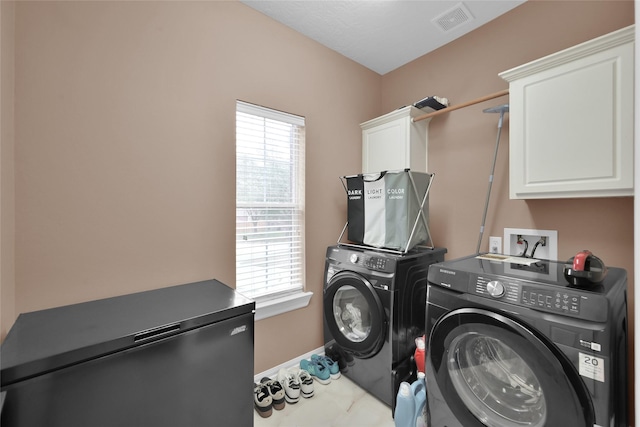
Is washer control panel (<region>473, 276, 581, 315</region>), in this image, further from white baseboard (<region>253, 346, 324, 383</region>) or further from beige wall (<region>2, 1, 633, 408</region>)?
white baseboard (<region>253, 346, 324, 383</region>)

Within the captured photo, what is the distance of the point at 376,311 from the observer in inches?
72.6

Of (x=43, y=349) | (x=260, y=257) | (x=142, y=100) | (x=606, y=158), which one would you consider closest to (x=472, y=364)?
(x=606, y=158)

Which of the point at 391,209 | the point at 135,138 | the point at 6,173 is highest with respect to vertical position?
the point at 135,138

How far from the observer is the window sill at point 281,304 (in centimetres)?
202

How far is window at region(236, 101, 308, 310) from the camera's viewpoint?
2.00 metres

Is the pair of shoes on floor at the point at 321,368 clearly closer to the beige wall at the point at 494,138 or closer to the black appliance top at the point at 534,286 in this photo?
the black appliance top at the point at 534,286

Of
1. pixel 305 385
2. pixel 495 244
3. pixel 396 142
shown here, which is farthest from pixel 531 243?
pixel 305 385

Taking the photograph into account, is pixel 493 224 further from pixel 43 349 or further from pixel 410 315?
Answer: pixel 43 349

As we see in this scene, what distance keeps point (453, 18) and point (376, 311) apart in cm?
218

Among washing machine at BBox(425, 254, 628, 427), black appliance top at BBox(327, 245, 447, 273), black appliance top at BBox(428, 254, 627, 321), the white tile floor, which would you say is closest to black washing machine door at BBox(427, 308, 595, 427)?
washing machine at BBox(425, 254, 628, 427)

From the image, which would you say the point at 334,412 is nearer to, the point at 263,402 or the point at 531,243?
the point at 263,402

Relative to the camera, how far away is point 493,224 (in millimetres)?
2062

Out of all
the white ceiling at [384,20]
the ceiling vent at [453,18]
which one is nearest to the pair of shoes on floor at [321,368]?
the white ceiling at [384,20]

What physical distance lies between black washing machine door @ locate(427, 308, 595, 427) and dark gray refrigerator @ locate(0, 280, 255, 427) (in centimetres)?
98
